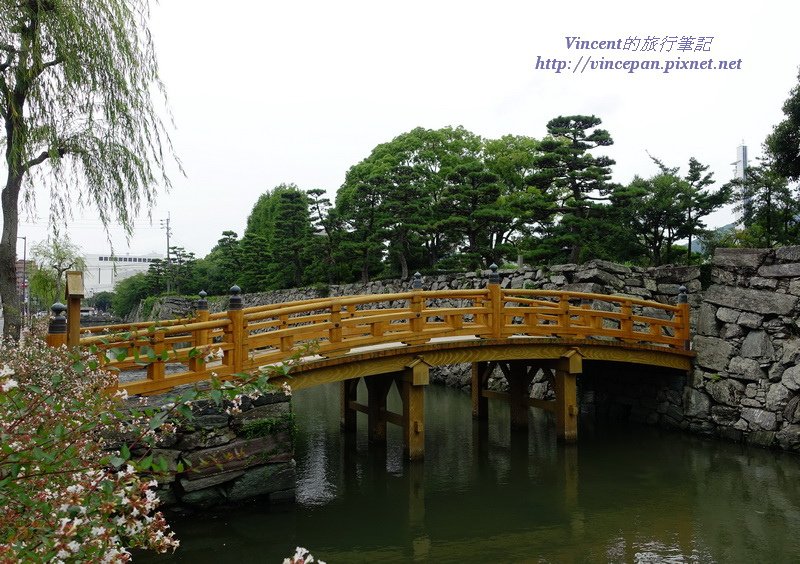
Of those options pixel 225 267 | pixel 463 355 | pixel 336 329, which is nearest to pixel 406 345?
pixel 463 355

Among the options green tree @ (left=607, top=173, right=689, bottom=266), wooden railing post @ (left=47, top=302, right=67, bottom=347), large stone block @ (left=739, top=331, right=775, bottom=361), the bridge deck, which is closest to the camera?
wooden railing post @ (left=47, top=302, right=67, bottom=347)

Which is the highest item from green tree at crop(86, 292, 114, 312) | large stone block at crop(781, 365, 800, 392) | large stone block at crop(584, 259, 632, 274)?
large stone block at crop(584, 259, 632, 274)

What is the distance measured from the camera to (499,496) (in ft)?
26.9

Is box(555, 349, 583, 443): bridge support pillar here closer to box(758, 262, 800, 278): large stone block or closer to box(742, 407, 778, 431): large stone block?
box(742, 407, 778, 431): large stone block

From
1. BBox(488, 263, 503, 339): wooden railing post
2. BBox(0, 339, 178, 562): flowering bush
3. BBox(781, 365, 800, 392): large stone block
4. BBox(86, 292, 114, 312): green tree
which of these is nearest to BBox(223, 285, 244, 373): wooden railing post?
BBox(488, 263, 503, 339): wooden railing post

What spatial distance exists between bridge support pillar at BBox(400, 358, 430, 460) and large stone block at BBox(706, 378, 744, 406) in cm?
527

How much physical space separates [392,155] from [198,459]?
79.6 ft

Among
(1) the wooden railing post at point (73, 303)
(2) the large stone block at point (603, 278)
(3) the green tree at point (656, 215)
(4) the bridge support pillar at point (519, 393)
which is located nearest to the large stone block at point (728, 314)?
(2) the large stone block at point (603, 278)

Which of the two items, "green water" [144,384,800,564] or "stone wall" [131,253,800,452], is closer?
"green water" [144,384,800,564]

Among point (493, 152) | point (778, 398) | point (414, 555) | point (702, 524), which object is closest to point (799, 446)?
point (778, 398)

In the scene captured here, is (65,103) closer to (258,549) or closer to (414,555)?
(258,549)

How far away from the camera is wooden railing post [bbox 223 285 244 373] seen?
755 cm

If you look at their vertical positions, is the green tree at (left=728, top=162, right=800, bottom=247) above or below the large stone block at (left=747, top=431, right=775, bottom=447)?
above

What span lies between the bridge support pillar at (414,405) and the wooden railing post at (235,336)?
262 centimetres
